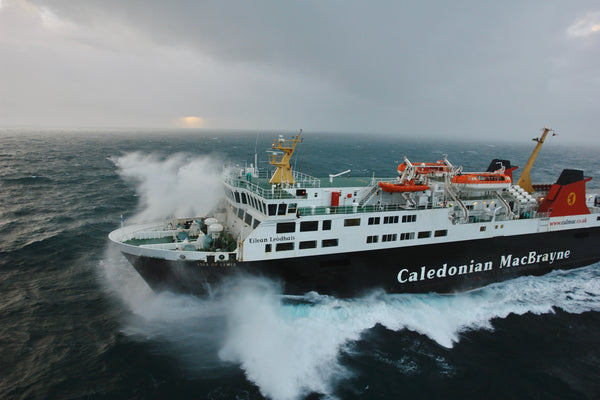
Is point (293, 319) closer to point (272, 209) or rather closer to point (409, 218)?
point (272, 209)

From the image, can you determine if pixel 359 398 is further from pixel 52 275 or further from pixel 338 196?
pixel 52 275

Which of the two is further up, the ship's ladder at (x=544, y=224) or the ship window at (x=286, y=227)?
the ship window at (x=286, y=227)

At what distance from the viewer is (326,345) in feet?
53.0

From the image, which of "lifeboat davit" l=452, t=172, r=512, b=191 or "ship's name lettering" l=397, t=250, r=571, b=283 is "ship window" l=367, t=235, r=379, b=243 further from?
"lifeboat davit" l=452, t=172, r=512, b=191

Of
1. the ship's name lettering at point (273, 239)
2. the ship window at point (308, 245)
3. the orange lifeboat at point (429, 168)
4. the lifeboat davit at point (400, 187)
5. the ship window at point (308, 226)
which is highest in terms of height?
the orange lifeboat at point (429, 168)

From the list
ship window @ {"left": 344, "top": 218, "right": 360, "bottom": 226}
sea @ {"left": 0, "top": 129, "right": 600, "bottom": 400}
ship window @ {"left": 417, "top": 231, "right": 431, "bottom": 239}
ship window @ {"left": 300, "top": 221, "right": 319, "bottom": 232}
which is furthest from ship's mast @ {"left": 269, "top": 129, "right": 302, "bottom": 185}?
ship window @ {"left": 417, "top": 231, "right": 431, "bottom": 239}

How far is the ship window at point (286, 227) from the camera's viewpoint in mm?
17234

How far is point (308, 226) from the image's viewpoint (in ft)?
58.3

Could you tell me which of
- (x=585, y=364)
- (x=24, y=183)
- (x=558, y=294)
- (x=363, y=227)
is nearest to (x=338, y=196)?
(x=363, y=227)

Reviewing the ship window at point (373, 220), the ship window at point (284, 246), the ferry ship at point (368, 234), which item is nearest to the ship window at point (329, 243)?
the ferry ship at point (368, 234)

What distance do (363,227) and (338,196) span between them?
2396mm

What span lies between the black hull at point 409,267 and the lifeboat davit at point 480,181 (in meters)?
3.38

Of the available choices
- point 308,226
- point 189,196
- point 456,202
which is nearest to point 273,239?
point 308,226

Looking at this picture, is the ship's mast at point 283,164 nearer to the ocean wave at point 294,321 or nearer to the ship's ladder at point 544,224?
the ocean wave at point 294,321
